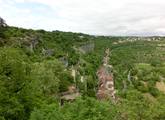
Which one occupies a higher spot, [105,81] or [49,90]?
[49,90]

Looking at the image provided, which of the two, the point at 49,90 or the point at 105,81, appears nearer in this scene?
the point at 49,90

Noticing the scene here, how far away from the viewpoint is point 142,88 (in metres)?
116

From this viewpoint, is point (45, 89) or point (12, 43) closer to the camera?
point (45, 89)

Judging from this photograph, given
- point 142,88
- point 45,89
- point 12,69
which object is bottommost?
point 142,88

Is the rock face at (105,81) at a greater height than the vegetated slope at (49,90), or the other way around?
the vegetated slope at (49,90)

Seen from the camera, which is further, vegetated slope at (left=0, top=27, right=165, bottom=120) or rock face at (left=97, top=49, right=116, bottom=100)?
rock face at (left=97, top=49, right=116, bottom=100)

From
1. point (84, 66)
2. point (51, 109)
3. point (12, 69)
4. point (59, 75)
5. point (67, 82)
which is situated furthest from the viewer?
point (84, 66)

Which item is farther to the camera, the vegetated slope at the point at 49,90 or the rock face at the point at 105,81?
the rock face at the point at 105,81

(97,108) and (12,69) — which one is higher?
(12,69)

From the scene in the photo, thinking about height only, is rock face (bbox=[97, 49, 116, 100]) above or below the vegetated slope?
below

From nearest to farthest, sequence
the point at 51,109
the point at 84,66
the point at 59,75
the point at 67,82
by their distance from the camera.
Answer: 1. the point at 51,109
2. the point at 59,75
3. the point at 67,82
4. the point at 84,66

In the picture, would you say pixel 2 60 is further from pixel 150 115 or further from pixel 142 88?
pixel 142 88

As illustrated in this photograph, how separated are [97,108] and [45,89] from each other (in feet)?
68.9

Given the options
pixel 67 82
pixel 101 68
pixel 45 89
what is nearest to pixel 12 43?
pixel 67 82
